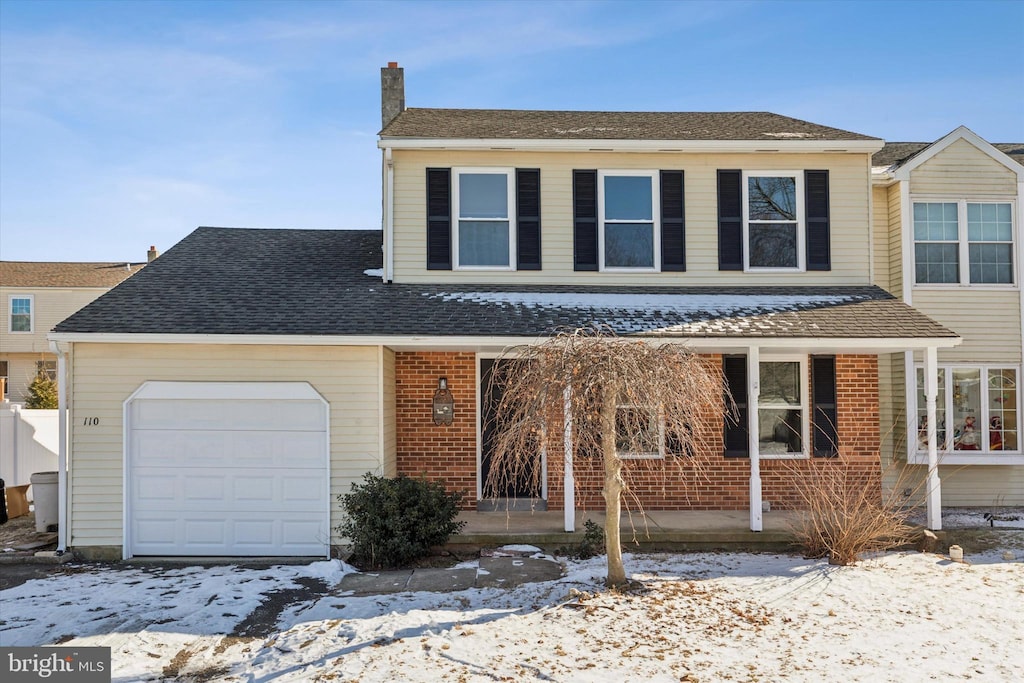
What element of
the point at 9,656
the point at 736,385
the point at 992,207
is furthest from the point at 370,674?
the point at 992,207

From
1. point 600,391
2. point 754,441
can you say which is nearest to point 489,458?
point 754,441

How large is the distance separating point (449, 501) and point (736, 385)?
5.00 metres

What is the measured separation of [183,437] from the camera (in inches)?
359

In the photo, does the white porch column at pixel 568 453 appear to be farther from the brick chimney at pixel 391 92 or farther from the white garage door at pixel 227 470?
the brick chimney at pixel 391 92

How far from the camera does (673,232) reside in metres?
11.1

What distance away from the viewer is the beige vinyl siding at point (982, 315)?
11.7 metres

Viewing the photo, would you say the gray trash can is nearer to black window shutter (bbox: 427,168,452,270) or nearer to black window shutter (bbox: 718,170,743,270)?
black window shutter (bbox: 427,168,452,270)

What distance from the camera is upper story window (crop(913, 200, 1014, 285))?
11.8 m

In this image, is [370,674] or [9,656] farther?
[9,656]

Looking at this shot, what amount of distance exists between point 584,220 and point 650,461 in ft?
13.1

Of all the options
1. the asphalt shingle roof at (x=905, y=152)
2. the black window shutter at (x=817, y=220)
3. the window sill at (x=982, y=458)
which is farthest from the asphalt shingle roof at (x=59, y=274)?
the window sill at (x=982, y=458)

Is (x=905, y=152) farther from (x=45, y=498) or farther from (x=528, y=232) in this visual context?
(x=45, y=498)

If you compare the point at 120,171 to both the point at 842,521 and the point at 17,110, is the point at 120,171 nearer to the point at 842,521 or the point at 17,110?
the point at 17,110

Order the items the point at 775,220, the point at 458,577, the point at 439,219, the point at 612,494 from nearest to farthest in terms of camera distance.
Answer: the point at 612,494 → the point at 458,577 → the point at 439,219 → the point at 775,220
